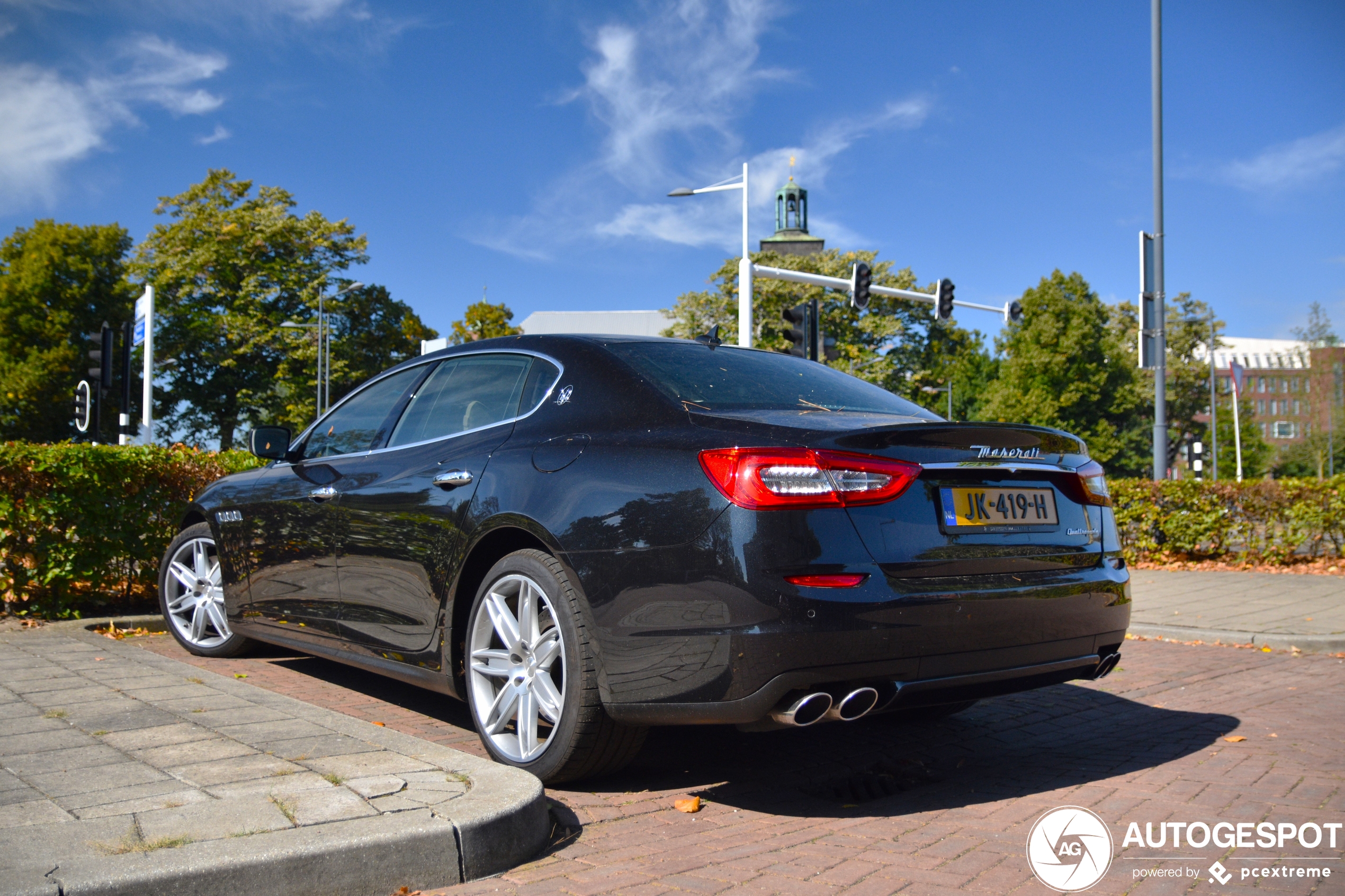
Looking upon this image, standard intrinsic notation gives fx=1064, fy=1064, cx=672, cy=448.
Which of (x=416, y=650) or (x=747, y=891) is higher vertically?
(x=416, y=650)

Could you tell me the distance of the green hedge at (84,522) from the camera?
6691 mm

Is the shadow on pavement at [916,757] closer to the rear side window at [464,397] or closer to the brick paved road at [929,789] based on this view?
the brick paved road at [929,789]

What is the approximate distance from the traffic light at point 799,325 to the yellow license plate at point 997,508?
10.2m

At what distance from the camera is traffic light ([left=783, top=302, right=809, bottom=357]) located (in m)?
13.8

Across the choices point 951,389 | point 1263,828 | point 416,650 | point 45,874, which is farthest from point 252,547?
point 951,389

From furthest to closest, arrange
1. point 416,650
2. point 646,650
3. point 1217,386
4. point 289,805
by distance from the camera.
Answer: point 1217,386 → point 416,650 → point 646,650 → point 289,805

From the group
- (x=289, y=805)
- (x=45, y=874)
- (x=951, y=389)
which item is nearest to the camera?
(x=45, y=874)

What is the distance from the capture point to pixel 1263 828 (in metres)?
3.17

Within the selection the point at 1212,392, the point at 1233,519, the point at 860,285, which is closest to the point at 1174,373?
the point at 1212,392

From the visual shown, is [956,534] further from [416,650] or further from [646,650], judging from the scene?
[416,650]

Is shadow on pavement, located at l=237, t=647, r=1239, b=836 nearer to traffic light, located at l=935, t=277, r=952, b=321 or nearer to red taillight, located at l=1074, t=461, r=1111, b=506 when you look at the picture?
red taillight, located at l=1074, t=461, r=1111, b=506

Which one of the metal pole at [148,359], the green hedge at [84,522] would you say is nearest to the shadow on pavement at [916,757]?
the green hedge at [84,522]

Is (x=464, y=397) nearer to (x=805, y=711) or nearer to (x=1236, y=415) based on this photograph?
(x=805, y=711)

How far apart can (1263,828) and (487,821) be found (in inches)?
89.9
